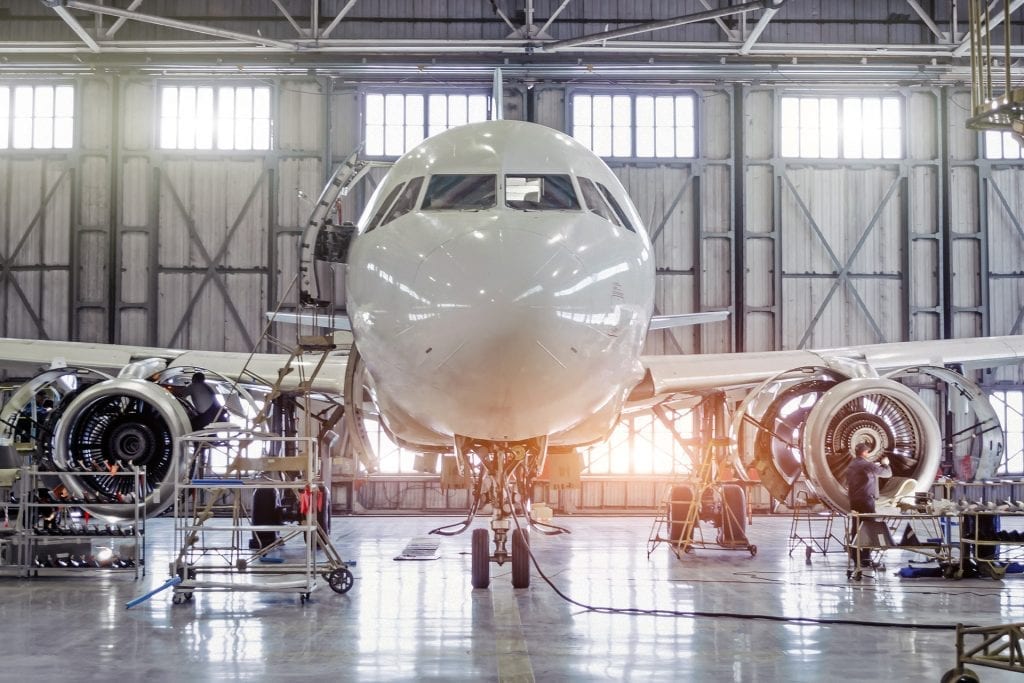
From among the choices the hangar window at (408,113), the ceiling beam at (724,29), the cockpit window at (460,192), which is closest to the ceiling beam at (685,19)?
the ceiling beam at (724,29)

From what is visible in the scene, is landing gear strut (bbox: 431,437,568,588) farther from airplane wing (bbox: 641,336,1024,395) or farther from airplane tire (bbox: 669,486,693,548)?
airplane tire (bbox: 669,486,693,548)

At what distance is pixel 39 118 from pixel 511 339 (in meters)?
21.9

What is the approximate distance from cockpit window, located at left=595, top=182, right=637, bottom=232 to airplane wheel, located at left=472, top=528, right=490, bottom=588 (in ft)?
12.2

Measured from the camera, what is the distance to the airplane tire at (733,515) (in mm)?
15070

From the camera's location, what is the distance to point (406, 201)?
845 centimetres

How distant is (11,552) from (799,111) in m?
19.9

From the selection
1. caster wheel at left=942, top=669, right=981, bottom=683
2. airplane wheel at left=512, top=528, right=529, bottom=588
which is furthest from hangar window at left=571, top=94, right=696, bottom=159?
caster wheel at left=942, top=669, right=981, bottom=683

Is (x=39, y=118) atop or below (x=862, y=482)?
atop

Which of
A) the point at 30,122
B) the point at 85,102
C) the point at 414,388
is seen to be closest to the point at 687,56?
the point at 85,102

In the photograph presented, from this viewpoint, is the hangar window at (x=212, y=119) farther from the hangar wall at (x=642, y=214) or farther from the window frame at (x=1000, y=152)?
the window frame at (x=1000, y=152)

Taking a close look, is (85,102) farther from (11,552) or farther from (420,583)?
(420,583)

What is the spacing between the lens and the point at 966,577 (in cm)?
1193

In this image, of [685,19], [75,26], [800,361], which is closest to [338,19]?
[75,26]

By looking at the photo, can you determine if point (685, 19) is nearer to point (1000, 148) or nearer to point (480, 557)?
point (1000, 148)
